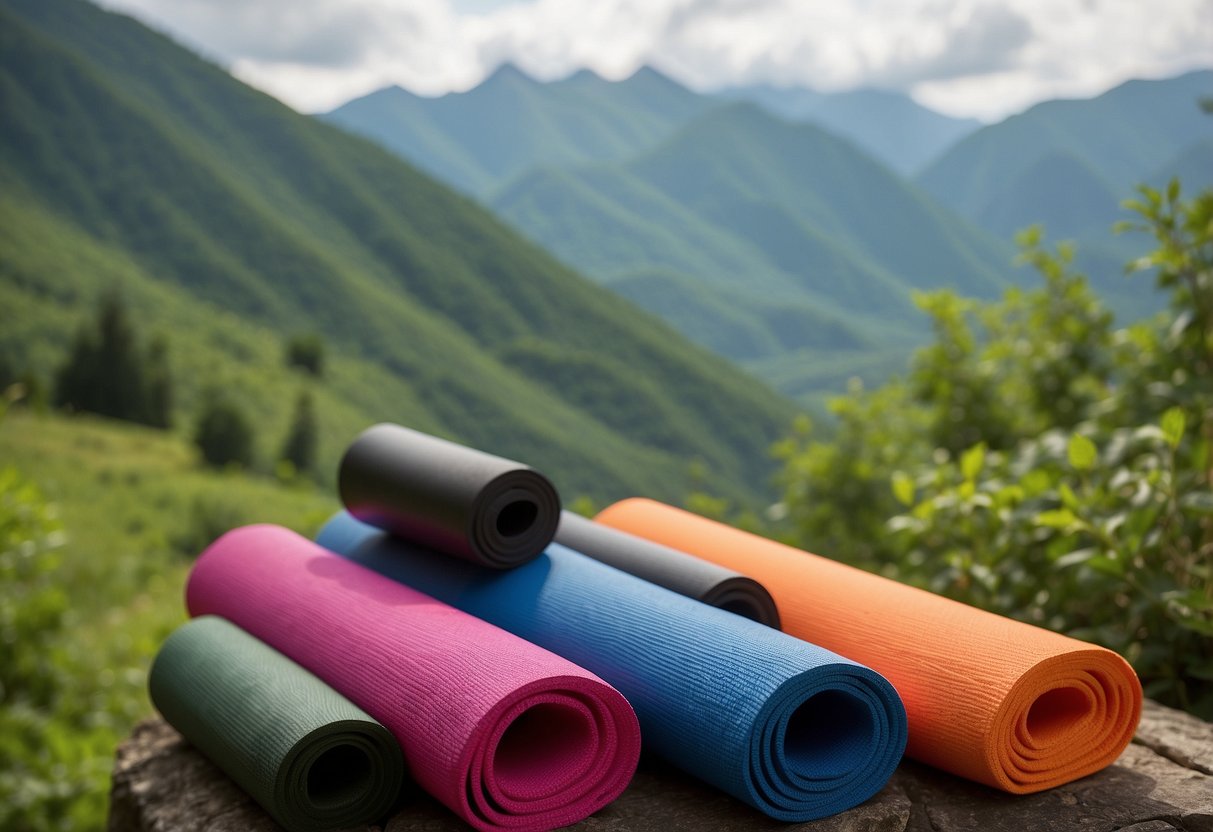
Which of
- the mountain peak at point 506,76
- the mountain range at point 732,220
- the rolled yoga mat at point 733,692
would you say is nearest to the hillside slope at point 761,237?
the mountain range at point 732,220

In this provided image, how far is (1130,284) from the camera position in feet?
318

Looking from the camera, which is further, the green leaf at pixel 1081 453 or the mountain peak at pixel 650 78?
the mountain peak at pixel 650 78

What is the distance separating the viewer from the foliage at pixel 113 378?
1816 cm

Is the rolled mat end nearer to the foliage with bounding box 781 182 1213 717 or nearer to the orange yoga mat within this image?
the orange yoga mat

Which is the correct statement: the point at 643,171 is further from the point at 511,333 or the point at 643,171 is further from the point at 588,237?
the point at 511,333

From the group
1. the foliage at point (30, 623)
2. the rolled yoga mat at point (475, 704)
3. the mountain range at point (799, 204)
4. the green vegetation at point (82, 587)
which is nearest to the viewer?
the rolled yoga mat at point (475, 704)

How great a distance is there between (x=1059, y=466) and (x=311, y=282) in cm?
4051

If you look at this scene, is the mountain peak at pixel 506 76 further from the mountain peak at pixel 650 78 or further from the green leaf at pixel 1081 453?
the green leaf at pixel 1081 453

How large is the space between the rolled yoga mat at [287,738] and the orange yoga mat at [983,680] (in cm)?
73

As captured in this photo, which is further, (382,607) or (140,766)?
(140,766)

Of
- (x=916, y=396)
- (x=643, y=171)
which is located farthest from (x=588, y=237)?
(x=916, y=396)

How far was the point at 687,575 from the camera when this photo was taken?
1.73 m

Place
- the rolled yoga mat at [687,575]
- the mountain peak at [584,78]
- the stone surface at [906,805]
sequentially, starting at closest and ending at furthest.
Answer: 1. the stone surface at [906,805]
2. the rolled yoga mat at [687,575]
3. the mountain peak at [584,78]

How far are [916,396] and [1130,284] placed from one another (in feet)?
344
